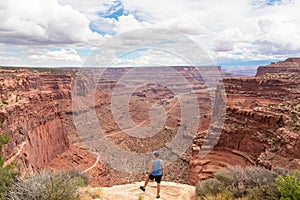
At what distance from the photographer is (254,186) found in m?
9.98

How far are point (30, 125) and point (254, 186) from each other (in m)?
26.3

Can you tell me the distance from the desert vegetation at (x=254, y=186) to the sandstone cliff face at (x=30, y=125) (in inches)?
663

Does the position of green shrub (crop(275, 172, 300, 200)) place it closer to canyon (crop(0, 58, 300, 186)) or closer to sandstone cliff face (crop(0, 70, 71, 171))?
canyon (crop(0, 58, 300, 186))

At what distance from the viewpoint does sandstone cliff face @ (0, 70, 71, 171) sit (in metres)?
23.5

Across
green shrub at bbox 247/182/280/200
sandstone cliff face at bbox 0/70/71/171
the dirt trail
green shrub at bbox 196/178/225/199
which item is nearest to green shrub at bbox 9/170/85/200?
the dirt trail

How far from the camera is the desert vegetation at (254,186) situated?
797 cm

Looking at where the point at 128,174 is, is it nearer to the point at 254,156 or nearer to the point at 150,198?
the point at 254,156

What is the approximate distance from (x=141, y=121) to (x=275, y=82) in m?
41.0

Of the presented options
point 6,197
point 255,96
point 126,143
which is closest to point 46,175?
point 6,197

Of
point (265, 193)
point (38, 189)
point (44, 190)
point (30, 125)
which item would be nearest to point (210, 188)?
point (265, 193)

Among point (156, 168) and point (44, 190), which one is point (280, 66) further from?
point (44, 190)

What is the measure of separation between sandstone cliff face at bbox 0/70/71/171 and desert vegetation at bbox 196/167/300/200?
16832 mm

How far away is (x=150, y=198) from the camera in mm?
11609

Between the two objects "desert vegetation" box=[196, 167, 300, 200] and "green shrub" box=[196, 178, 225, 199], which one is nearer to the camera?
"desert vegetation" box=[196, 167, 300, 200]
